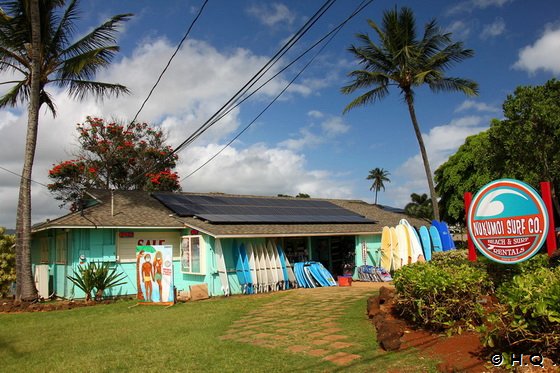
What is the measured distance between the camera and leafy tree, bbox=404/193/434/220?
56.9 meters

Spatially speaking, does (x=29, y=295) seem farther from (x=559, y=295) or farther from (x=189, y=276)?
(x=559, y=295)

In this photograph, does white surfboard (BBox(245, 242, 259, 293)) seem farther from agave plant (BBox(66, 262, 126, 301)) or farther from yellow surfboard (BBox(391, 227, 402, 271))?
yellow surfboard (BBox(391, 227, 402, 271))

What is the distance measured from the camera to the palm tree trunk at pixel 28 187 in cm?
1469

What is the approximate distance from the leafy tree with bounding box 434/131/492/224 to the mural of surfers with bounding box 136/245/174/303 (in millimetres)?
20658

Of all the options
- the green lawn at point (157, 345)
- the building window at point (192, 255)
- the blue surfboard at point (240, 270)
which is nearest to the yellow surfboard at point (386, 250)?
the blue surfboard at point (240, 270)

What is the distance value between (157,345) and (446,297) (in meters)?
5.02

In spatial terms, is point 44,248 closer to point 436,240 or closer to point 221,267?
point 221,267

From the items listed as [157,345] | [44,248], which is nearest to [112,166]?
[44,248]

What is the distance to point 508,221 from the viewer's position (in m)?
7.08

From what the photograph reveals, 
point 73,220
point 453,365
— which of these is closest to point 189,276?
point 73,220

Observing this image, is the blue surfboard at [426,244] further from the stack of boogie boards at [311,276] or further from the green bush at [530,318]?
the green bush at [530,318]

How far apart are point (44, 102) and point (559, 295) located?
17.7m

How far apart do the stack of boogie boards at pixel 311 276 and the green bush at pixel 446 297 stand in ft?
31.4

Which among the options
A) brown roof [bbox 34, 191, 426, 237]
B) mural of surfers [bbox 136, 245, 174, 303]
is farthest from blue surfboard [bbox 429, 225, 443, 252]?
mural of surfers [bbox 136, 245, 174, 303]
